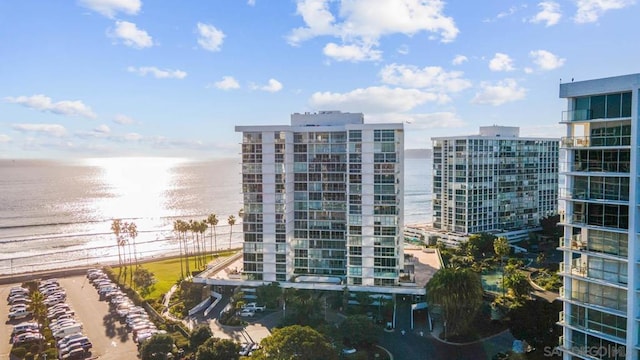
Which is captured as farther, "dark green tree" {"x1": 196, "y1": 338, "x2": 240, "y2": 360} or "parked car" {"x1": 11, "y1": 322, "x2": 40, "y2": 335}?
"parked car" {"x1": 11, "y1": 322, "x2": 40, "y2": 335}

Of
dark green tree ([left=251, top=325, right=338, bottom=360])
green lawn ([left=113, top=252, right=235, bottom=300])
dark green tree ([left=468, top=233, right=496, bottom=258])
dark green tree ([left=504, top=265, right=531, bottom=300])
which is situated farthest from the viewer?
dark green tree ([left=468, top=233, right=496, bottom=258])

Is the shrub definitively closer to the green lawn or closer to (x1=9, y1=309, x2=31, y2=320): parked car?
(x1=9, y1=309, x2=31, y2=320): parked car

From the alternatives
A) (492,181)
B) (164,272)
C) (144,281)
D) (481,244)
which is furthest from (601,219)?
(164,272)

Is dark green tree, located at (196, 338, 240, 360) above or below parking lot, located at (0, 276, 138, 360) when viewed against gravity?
above

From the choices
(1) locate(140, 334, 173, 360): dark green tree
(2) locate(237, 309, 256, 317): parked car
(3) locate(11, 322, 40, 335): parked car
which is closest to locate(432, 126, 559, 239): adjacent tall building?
(2) locate(237, 309, 256, 317): parked car

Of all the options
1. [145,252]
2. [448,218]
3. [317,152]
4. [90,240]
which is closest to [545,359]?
[317,152]

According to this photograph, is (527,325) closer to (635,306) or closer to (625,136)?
(635,306)
